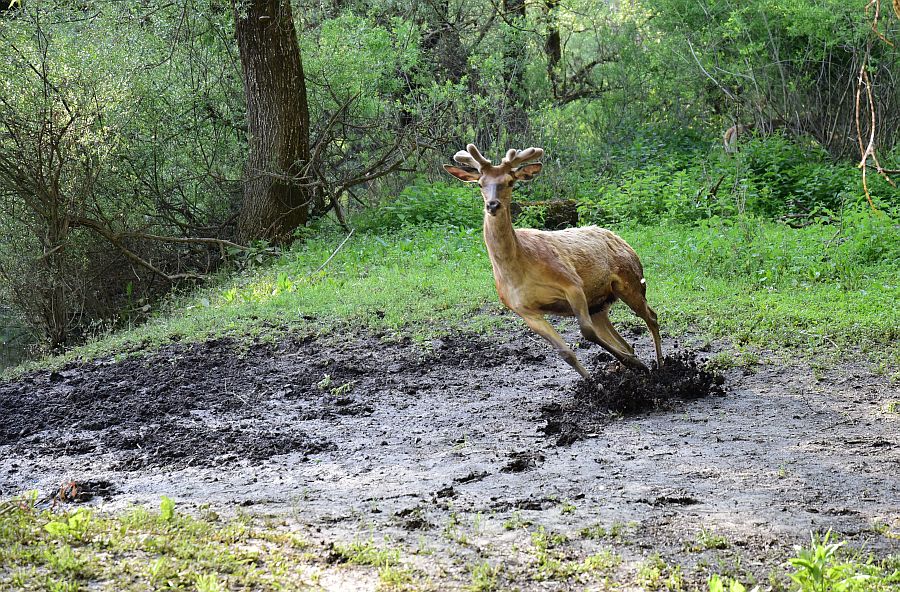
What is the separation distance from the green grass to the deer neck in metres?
2.68

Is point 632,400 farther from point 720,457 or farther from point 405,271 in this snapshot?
point 405,271

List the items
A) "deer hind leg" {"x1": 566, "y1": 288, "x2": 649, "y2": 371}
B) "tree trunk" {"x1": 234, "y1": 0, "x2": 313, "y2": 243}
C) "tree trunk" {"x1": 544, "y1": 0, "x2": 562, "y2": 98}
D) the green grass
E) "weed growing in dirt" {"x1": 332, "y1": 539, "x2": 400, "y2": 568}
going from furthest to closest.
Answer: "tree trunk" {"x1": 544, "y1": 0, "x2": 562, "y2": 98} → "tree trunk" {"x1": 234, "y1": 0, "x2": 313, "y2": 243} → the green grass → "deer hind leg" {"x1": 566, "y1": 288, "x2": 649, "y2": 371} → "weed growing in dirt" {"x1": 332, "y1": 539, "x2": 400, "y2": 568}

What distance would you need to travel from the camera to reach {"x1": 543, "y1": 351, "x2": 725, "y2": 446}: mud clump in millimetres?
6883

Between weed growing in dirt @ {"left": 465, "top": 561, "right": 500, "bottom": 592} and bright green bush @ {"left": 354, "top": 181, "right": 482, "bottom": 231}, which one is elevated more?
weed growing in dirt @ {"left": 465, "top": 561, "right": 500, "bottom": 592}

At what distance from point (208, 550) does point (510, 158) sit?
425 cm

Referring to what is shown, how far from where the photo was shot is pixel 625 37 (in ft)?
75.9

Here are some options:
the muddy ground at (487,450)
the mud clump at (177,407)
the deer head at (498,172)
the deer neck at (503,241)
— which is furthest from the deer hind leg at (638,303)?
the mud clump at (177,407)

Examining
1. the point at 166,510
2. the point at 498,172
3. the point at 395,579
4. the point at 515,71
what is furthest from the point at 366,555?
the point at 515,71

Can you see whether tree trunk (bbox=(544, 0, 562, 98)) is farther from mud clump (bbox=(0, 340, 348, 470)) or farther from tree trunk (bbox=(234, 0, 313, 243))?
mud clump (bbox=(0, 340, 348, 470))

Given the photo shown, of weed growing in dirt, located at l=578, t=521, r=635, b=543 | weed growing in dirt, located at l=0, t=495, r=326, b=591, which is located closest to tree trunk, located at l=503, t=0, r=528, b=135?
weed growing in dirt, located at l=578, t=521, r=635, b=543

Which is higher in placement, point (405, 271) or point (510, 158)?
point (510, 158)

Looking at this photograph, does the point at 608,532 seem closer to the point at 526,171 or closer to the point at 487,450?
the point at 487,450

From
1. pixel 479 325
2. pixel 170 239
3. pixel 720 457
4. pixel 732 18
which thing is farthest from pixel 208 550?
pixel 732 18

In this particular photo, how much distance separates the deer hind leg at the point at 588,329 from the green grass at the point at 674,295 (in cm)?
168
